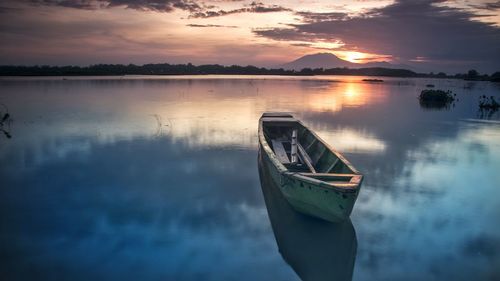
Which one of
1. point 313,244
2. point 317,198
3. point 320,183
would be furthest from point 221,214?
point 320,183

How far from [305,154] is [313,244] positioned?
5136 mm

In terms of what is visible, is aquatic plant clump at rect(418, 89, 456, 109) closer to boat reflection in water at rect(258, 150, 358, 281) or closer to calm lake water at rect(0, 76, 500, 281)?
calm lake water at rect(0, 76, 500, 281)

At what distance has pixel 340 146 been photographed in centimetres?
1686

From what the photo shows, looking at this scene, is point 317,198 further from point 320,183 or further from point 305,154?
point 305,154

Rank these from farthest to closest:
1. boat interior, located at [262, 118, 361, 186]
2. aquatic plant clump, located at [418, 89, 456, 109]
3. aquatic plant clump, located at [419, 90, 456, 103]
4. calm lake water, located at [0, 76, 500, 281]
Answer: aquatic plant clump, located at [419, 90, 456, 103] < aquatic plant clump, located at [418, 89, 456, 109] < boat interior, located at [262, 118, 361, 186] < calm lake water, located at [0, 76, 500, 281]

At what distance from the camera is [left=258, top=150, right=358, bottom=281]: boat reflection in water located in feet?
22.0

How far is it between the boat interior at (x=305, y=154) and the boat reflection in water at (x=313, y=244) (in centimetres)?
125

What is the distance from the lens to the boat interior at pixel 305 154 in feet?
25.2

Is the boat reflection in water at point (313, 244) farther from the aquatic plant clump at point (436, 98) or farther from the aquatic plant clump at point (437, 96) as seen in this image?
the aquatic plant clump at point (437, 96)

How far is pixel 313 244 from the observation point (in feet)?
24.7

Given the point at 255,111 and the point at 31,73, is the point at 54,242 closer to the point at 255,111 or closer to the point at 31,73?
the point at 255,111

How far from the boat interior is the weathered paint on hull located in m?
0.37

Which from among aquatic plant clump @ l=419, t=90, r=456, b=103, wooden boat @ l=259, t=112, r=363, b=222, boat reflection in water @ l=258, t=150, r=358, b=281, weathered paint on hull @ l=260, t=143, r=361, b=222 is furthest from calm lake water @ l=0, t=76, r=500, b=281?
aquatic plant clump @ l=419, t=90, r=456, b=103

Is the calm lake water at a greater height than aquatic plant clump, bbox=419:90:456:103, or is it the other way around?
aquatic plant clump, bbox=419:90:456:103
